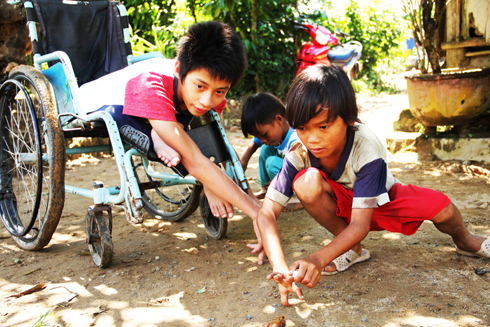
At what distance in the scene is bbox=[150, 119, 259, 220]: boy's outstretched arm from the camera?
6.49 feet

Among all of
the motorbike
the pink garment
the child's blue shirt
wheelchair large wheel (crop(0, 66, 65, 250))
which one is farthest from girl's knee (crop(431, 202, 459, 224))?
the motorbike

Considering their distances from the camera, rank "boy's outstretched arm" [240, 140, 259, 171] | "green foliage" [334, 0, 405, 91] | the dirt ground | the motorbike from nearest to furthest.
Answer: the dirt ground → "boy's outstretched arm" [240, 140, 259, 171] → the motorbike → "green foliage" [334, 0, 405, 91]

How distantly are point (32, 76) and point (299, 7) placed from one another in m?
6.37

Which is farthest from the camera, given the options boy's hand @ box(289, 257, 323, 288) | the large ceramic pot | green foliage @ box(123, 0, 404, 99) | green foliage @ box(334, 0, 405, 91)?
green foliage @ box(334, 0, 405, 91)

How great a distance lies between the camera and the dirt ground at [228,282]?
156cm

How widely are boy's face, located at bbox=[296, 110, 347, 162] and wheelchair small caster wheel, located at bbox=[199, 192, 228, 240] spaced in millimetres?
832

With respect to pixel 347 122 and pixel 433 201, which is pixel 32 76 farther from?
pixel 433 201

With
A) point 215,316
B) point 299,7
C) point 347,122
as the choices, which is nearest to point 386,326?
point 215,316

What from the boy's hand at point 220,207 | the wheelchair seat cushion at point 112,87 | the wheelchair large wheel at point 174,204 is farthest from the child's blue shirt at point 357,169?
the wheelchair seat cushion at point 112,87

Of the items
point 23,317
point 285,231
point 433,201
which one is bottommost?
point 285,231

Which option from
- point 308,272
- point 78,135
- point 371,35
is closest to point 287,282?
point 308,272

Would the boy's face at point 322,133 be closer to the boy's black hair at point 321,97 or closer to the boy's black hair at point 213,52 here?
the boy's black hair at point 321,97

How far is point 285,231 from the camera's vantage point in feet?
8.29

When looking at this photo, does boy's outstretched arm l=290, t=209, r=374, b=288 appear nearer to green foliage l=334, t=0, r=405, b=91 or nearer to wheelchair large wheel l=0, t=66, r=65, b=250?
wheelchair large wheel l=0, t=66, r=65, b=250
